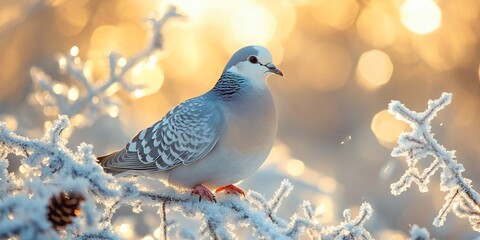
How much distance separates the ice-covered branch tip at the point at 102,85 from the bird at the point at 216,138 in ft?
0.84

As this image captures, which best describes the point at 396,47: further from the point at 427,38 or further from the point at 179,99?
the point at 179,99

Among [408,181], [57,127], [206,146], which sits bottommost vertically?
[57,127]

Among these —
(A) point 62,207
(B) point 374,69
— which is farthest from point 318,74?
(A) point 62,207

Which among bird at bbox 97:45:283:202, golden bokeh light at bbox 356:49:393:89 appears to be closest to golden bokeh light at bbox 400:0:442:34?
golden bokeh light at bbox 356:49:393:89

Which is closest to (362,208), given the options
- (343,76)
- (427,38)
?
(427,38)

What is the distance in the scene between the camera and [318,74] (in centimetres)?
1298

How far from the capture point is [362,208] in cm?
225

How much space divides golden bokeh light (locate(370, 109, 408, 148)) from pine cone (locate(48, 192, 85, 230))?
9329mm

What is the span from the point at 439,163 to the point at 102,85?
6.68 ft

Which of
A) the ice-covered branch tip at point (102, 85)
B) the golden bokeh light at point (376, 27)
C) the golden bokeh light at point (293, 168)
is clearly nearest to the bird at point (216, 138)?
the ice-covered branch tip at point (102, 85)

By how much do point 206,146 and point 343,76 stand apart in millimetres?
9722

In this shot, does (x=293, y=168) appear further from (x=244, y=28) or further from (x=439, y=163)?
(x=439, y=163)

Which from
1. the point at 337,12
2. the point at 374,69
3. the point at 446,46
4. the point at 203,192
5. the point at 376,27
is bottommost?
the point at 203,192

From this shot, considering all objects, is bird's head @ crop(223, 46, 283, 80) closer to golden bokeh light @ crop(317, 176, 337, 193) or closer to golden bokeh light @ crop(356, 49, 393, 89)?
golden bokeh light @ crop(317, 176, 337, 193)
